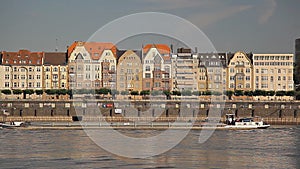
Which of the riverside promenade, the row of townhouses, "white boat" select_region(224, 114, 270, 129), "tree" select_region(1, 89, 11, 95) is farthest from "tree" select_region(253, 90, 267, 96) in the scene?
"tree" select_region(1, 89, 11, 95)

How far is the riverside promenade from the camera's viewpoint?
→ 78.7 metres

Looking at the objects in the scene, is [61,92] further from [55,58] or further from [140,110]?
[140,110]

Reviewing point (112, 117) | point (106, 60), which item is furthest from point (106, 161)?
point (106, 60)

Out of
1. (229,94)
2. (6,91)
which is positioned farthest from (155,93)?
(6,91)

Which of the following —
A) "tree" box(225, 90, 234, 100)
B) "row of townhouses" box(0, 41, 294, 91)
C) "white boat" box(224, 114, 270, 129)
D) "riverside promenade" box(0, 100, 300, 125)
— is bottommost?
"white boat" box(224, 114, 270, 129)

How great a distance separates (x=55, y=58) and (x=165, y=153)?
6047cm

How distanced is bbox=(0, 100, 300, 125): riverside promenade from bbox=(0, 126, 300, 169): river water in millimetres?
24656

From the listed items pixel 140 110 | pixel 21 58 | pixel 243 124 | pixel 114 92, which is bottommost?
pixel 243 124

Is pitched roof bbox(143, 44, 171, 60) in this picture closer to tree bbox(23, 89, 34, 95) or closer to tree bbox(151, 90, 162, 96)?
tree bbox(151, 90, 162, 96)

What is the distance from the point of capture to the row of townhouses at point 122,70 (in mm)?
97438

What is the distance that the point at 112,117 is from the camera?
79.2m

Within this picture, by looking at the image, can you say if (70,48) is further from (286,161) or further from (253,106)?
(286,161)

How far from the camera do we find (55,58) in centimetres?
9869

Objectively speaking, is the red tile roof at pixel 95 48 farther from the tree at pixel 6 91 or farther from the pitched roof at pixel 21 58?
the tree at pixel 6 91
